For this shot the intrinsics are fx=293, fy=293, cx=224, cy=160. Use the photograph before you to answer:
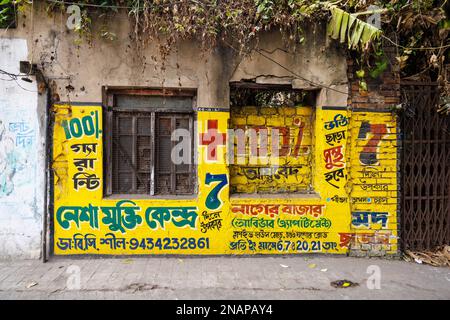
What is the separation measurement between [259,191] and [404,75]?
3.16 metres

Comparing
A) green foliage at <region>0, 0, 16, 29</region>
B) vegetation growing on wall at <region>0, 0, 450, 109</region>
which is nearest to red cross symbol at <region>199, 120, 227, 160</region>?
vegetation growing on wall at <region>0, 0, 450, 109</region>

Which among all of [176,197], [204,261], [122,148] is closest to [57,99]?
[122,148]

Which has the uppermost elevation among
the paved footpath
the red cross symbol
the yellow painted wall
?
the red cross symbol

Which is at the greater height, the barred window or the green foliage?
the green foliage

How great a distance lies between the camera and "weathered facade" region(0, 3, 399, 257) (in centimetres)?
454

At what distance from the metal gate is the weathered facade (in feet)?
0.99

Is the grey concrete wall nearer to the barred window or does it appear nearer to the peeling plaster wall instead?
the peeling plaster wall

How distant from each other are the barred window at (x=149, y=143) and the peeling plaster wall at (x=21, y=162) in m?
1.03

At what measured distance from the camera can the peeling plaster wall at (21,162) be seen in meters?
4.50

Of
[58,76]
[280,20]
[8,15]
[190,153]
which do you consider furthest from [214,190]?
[8,15]

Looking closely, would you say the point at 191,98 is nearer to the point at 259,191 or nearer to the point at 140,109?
the point at 140,109

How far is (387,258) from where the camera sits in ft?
15.6

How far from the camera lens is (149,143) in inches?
191

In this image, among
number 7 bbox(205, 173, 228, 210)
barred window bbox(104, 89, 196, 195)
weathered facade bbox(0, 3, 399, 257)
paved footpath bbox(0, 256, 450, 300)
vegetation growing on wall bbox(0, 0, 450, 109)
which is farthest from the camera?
barred window bbox(104, 89, 196, 195)
